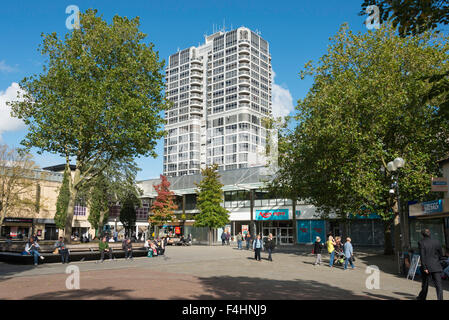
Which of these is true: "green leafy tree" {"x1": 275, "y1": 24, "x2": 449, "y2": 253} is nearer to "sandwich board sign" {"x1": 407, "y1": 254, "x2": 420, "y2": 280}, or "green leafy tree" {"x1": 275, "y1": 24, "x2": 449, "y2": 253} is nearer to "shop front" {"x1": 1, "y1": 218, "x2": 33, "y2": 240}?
"sandwich board sign" {"x1": 407, "y1": 254, "x2": 420, "y2": 280}

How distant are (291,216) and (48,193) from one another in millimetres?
36108

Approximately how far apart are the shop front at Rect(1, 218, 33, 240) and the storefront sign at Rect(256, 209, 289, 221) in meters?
31.9

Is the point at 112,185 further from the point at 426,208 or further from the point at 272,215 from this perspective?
the point at 426,208

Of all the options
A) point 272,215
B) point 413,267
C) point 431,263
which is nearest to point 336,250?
point 413,267

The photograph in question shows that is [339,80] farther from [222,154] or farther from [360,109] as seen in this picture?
[222,154]

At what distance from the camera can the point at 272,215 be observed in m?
47.9

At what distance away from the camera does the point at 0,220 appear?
44.6m

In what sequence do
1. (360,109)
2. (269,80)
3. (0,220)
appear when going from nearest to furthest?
(360,109)
(0,220)
(269,80)

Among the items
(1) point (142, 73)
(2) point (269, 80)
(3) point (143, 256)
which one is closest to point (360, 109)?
(1) point (142, 73)

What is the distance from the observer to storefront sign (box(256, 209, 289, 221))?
46.8 m

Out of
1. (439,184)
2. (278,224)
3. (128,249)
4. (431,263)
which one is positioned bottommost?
(128,249)

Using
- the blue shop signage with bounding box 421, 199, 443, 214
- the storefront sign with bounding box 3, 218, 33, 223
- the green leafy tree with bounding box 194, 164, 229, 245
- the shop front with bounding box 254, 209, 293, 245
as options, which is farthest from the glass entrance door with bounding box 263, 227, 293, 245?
the storefront sign with bounding box 3, 218, 33, 223

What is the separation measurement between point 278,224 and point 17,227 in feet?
119
